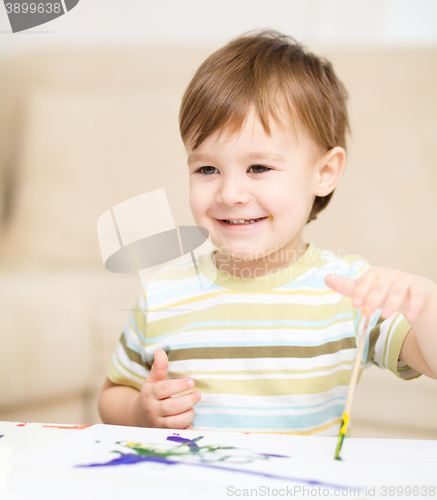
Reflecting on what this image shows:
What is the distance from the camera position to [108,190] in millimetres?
997

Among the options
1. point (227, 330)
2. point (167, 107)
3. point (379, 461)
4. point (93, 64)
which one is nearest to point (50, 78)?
point (93, 64)

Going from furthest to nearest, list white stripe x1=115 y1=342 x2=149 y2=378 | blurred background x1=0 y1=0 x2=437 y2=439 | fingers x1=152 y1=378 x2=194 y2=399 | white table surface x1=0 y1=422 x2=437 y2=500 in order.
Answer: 1. blurred background x1=0 y1=0 x2=437 y2=439
2. white stripe x1=115 y1=342 x2=149 y2=378
3. fingers x1=152 y1=378 x2=194 y2=399
4. white table surface x1=0 y1=422 x2=437 y2=500

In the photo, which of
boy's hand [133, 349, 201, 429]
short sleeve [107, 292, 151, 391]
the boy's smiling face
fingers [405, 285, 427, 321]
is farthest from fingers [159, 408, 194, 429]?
fingers [405, 285, 427, 321]

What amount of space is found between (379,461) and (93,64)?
893 millimetres

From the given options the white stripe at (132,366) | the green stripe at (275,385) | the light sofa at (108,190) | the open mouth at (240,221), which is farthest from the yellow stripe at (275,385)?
the light sofa at (108,190)

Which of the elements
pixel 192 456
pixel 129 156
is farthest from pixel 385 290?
pixel 129 156

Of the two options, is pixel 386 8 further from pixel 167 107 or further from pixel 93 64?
pixel 93 64

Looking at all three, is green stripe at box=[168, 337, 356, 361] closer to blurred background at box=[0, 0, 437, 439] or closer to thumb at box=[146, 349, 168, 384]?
thumb at box=[146, 349, 168, 384]

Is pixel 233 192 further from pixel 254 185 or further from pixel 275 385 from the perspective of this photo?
pixel 275 385

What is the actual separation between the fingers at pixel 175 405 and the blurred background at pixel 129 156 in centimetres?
34

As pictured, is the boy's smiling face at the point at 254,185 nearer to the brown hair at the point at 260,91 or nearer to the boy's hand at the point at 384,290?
the brown hair at the point at 260,91

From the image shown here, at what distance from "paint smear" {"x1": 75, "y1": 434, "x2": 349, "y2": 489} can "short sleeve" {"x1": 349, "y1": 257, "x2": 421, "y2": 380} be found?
28 centimetres

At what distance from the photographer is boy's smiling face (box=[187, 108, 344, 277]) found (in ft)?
2.08

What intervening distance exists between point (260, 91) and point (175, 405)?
435 mm
